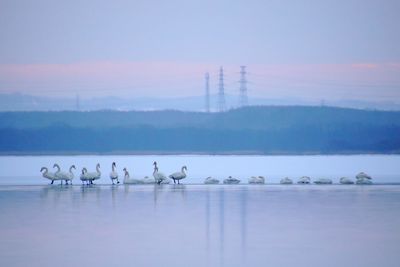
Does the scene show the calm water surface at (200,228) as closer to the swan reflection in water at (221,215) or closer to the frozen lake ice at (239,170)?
the swan reflection in water at (221,215)

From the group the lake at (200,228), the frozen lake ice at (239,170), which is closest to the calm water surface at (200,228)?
the lake at (200,228)

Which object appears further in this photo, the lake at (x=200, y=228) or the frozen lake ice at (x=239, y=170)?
the frozen lake ice at (x=239, y=170)

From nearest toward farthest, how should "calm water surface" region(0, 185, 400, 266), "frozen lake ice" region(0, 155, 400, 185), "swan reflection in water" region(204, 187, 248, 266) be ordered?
"calm water surface" region(0, 185, 400, 266)
"swan reflection in water" region(204, 187, 248, 266)
"frozen lake ice" region(0, 155, 400, 185)

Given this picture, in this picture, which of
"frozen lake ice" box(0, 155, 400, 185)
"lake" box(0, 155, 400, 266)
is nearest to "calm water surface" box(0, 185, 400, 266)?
"lake" box(0, 155, 400, 266)

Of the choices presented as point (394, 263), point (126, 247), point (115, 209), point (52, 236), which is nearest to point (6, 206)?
point (115, 209)

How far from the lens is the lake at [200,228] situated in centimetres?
1064

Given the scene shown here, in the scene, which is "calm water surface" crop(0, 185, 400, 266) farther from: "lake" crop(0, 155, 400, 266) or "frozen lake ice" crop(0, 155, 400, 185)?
"frozen lake ice" crop(0, 155, 400, 185)

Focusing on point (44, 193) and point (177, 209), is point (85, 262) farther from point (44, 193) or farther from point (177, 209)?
point (44, 193)

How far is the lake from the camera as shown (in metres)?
10.6

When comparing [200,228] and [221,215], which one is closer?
[200,228]

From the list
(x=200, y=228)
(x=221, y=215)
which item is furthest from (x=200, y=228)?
(x=221, y=215)

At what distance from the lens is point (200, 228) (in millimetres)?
13492

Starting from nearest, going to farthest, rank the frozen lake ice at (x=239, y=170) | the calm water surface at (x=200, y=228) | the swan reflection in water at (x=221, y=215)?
the calm water surface at (x=200, y=228), the swan reflection in water at (x=221, y=215), the frozen lake ice at (x=239, y=170)

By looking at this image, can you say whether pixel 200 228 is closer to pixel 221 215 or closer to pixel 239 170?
pixel 221 215
